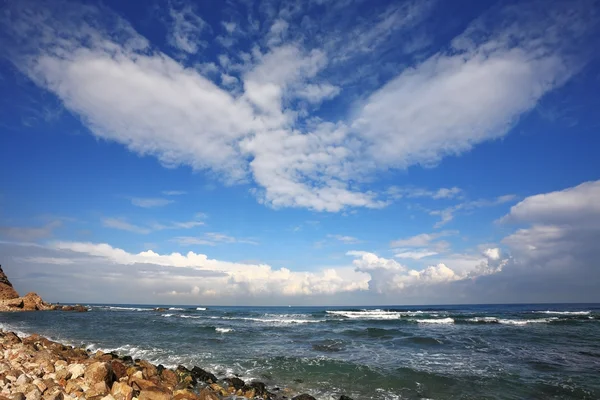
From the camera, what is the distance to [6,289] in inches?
2518

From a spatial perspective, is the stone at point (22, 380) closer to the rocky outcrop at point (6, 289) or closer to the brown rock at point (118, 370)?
the brown rock at point (118, 370)

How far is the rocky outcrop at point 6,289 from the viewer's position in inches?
2460

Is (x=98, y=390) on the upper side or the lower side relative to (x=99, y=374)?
lower

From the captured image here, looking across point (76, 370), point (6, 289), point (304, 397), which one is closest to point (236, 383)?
point (304, 397)

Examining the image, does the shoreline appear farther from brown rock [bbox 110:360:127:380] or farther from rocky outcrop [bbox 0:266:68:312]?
rocky outcrop [bbox 0:266:68:312]

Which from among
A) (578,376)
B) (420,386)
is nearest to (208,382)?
(420,386)

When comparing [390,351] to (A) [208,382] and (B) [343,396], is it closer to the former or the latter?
(B) [343,396]

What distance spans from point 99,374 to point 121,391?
1375 mm

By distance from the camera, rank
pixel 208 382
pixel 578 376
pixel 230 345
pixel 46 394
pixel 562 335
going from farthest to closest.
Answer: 1. pixel 562 335
2. pixel 230 345
3. pixel 578 376
4. pixel 208 382
5. pixel 46 394

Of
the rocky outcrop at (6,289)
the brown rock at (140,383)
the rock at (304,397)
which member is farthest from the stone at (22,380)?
the rocky outcrop at (6,289)

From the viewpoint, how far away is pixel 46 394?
969cm

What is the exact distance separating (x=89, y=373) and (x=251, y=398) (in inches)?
235

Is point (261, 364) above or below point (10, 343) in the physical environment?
below

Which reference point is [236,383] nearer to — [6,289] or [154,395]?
[154,395]
